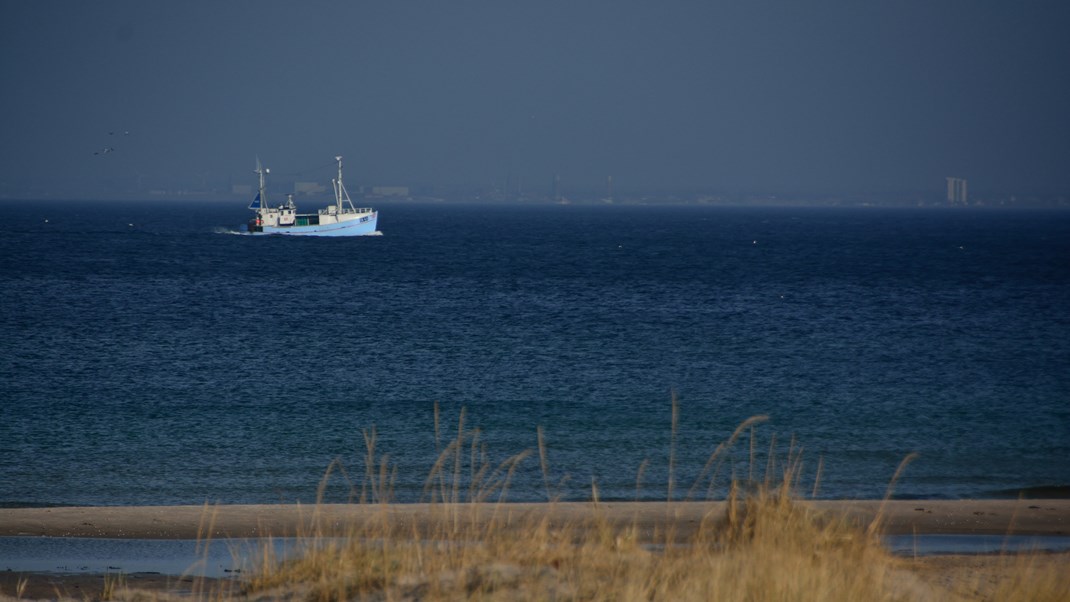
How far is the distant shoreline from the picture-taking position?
575 inches

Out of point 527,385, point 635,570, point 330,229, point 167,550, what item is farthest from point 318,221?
point 635,570

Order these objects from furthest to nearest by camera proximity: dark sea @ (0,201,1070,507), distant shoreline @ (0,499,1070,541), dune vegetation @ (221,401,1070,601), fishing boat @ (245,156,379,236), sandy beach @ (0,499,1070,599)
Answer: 1. fishing boat @ (245,156,379,236)
2. dark sea @ (0,201,1070,507)
3. distant shoreline @ (0,499,1070,541)
4. sandy beach @ (0,499,1070,599)
5. dune vegetation @ (221,401,1070,601)

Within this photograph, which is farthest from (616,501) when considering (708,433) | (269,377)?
(269,377)

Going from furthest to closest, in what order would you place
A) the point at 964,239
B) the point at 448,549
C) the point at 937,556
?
the point at 964,239 → the point at 937,556 → the point at 448,549

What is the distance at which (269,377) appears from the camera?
31.9 m

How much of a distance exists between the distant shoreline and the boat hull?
356ft

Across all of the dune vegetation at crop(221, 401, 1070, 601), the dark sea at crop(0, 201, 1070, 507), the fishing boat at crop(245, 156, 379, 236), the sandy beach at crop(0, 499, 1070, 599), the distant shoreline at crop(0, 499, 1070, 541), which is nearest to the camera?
the dune vegetation at crop(221, 401, 1070, 601)

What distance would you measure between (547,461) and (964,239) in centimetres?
14461

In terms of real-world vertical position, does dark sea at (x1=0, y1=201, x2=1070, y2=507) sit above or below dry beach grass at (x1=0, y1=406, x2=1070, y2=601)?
below

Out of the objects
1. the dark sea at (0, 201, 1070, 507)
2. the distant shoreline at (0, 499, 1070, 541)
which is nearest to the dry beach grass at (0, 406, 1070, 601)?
the dark sea at (0, 201, 1070, 507)

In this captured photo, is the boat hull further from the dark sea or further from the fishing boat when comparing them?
the dark sea

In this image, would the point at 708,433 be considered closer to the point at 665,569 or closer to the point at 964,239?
the point at 665,569

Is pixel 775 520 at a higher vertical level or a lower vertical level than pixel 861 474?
higher

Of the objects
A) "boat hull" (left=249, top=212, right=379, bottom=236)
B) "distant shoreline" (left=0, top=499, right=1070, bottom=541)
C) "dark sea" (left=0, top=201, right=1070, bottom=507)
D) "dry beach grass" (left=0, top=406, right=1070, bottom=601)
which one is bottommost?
"dark sea" (left=0, top=201, right=1070, bottom=507)
